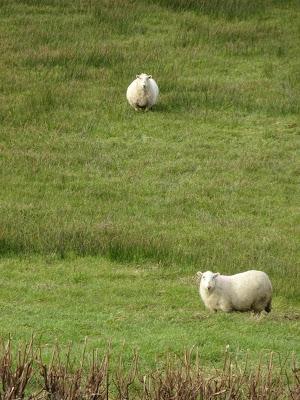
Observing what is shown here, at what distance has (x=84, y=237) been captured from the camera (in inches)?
751

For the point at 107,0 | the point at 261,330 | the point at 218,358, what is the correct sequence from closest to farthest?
the point at 218,358, the point at 261,330, the point at 107,0

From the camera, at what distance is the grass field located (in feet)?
48.9

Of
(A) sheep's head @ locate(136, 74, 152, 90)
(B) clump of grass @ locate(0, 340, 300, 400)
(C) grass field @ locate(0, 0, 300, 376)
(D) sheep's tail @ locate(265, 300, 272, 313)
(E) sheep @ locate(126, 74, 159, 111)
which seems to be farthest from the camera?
(E) sheep @ locate(126, 74, 159, 111)

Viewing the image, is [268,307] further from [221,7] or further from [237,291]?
[221,7]

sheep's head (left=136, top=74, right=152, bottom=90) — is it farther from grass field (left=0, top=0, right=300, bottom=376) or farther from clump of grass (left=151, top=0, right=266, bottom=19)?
clump of grass (left=151, top=0, right=266, bottom=19)

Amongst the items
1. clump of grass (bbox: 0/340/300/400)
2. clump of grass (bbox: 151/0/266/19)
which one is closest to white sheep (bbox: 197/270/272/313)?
clump of grass (bbox: 0/340/300/400)

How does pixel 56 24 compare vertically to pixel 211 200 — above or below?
above

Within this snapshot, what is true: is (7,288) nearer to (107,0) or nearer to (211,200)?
(211,200)

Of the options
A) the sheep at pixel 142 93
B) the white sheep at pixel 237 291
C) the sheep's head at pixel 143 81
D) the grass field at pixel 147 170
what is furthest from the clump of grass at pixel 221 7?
the white sheep at pixel 237 291

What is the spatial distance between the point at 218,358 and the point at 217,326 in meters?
1.38

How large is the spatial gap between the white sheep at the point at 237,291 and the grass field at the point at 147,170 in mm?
322

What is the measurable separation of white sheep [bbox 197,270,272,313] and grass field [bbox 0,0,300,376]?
32 cm

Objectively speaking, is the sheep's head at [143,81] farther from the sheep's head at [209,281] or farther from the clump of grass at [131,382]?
the clump of grass at [131,382]

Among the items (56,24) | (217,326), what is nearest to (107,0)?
(56,24)
